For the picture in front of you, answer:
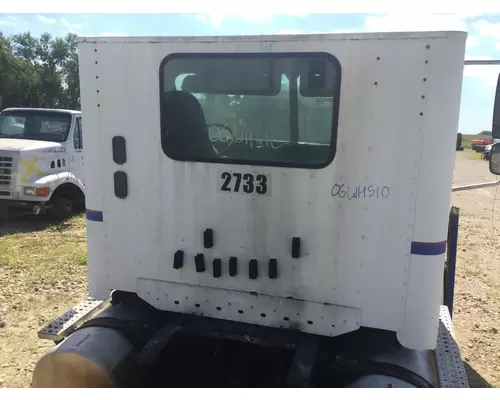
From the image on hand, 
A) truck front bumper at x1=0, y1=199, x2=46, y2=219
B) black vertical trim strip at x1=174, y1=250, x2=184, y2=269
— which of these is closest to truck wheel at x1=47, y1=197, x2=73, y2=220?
truck front bumper at x1=0, y1=199, x2=46, y2=219

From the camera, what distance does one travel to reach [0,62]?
4034cm

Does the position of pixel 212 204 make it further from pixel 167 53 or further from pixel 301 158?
pixel 167 53

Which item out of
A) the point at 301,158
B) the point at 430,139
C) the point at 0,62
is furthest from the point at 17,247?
the point at 0,62

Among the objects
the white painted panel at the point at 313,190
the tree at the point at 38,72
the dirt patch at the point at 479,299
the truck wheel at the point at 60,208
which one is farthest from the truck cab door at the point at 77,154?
the tree at the point at 38,72

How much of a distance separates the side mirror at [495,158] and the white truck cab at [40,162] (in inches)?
293

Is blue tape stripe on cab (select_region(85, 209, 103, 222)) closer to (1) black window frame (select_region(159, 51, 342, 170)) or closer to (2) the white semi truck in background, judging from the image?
(2) the white semi truck in background

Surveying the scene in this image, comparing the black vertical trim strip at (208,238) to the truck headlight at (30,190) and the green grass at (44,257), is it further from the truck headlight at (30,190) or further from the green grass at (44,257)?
the truck headlight at (30,190)

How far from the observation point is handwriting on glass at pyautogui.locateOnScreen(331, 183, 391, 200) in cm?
242

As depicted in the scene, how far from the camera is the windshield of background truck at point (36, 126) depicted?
29.3 ft

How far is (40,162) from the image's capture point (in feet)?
27.2

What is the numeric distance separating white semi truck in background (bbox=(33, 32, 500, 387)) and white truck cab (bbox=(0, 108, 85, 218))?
5.89 meters

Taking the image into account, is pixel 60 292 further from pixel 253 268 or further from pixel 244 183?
pixel 244 183

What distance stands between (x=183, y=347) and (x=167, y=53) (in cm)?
178

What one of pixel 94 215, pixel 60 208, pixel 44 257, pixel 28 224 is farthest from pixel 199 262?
pixel 28 224
